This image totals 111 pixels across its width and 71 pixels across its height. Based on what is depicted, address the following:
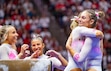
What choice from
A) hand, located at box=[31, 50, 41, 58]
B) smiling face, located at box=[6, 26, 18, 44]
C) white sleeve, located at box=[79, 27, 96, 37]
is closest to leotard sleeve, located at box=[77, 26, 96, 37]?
white sleeve, located at box=[79, 27, 96, 37]

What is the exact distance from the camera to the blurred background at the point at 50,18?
12.1 metres

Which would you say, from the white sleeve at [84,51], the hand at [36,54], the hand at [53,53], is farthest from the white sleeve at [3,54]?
the white sleeve at [84,51]

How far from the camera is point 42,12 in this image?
1420 cm

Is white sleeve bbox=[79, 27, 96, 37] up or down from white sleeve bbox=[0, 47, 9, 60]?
up

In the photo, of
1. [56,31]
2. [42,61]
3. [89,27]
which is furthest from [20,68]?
[56,31]

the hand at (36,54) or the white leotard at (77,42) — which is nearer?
the white leotard at (77,42)

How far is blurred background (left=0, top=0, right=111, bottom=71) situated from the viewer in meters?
12.1

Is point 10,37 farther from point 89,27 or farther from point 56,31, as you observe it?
point 56,31

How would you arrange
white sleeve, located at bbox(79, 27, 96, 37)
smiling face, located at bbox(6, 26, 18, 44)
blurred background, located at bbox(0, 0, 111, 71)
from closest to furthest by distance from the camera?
white sleeve, located at bbox(79, 27, 96, 37) → smiling face, located at bbox(6, 26, 18, 44) → blurred background, located at bbox(0, 0, 111, 71)

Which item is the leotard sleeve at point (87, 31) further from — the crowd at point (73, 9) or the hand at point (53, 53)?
the crowd at point (73, 9)

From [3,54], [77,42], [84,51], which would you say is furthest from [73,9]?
[84,51]

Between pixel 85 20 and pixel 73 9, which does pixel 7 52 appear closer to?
pixel 85 20

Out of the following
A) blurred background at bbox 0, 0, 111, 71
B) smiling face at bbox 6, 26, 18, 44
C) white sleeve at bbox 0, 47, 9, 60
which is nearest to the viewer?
white sleeve at bbox 0, 47, 9, 60

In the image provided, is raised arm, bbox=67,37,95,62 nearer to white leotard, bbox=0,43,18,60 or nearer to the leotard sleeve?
the leotard sleeve
